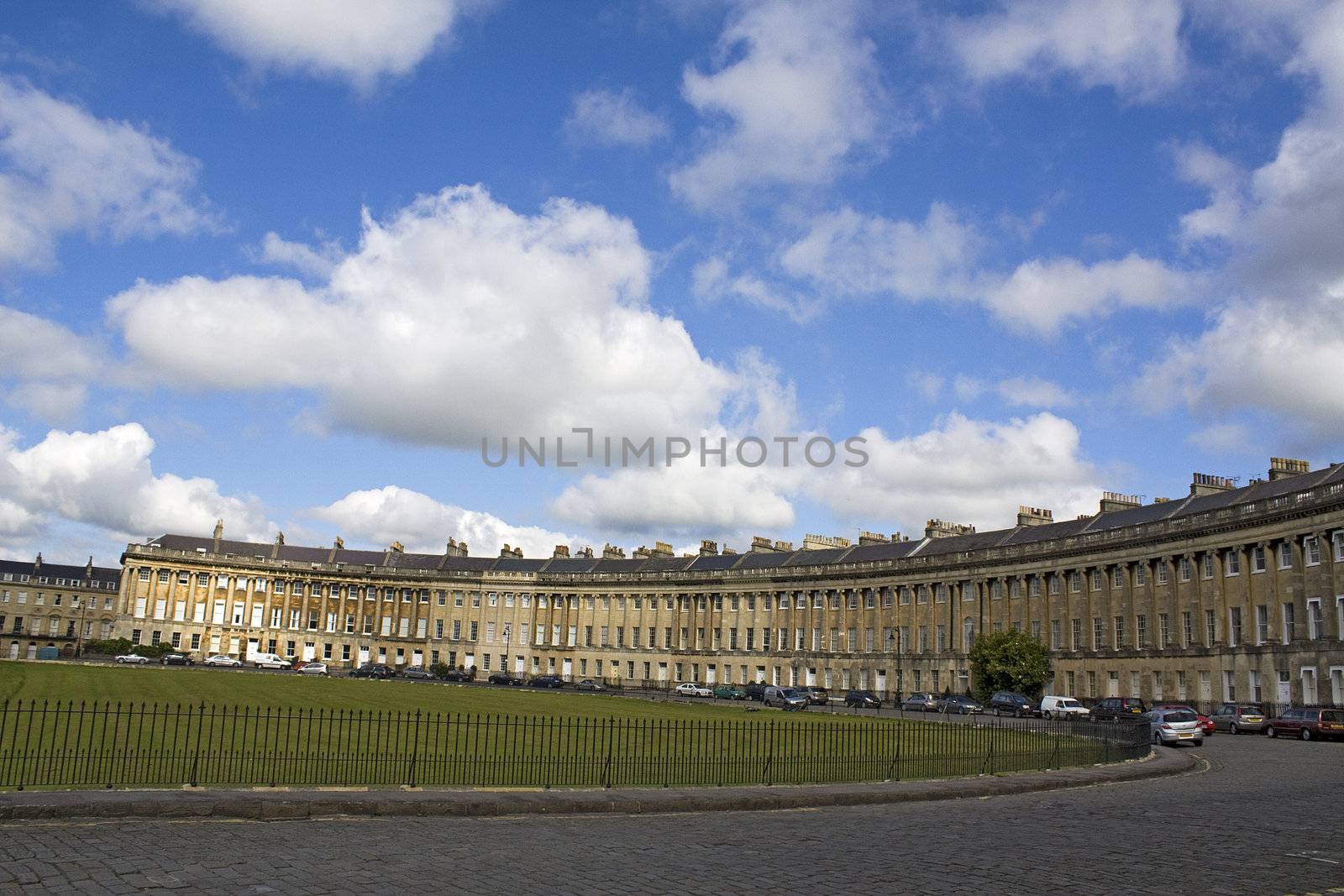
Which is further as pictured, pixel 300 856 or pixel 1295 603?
pixel 1295 603

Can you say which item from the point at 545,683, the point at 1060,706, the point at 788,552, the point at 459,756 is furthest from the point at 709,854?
the point at 788,552

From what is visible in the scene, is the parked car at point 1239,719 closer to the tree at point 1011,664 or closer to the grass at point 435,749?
the grass at point 435,749

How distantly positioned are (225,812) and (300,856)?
10.6ft

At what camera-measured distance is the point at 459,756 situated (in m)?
24.3

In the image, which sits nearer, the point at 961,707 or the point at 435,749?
the point at 435,749

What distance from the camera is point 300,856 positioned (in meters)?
12.4

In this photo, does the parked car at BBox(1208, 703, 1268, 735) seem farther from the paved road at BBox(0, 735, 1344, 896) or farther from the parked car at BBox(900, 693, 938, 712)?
the paved road at BBox(0, 735, 1344, 896)

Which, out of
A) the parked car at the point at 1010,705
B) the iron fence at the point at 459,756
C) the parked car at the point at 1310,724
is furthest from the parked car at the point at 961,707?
the iron fence at the point at 459,756

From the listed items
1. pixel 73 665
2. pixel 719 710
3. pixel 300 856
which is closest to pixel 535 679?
pixel 73 665

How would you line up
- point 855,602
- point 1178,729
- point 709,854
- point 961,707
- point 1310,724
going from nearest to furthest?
point 709,854 → point 1178,729 → point 1310,724 → point 961,707 → point 855,602

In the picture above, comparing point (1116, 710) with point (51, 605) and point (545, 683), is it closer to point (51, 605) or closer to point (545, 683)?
point (545, 683)

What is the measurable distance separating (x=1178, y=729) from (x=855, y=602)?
195 ft

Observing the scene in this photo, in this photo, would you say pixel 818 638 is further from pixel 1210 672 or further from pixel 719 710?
pixel 719 710

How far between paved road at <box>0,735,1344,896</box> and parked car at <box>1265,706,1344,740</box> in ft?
101
